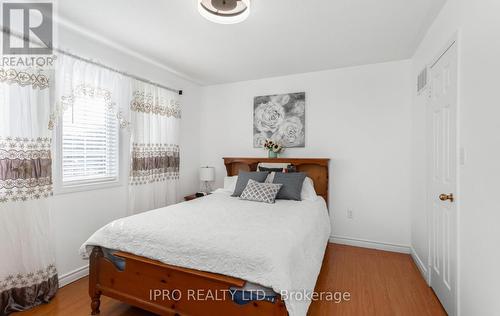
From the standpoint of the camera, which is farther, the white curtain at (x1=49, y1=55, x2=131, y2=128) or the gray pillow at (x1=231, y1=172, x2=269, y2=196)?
the gray pillow at (x1=231, y1=172, x2=269, y2=196)

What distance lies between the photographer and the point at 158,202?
11.2ft

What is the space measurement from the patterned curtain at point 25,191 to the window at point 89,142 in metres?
0.28

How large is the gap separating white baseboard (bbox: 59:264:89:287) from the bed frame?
67 cm

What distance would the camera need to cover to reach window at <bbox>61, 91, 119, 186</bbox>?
97.7 inches

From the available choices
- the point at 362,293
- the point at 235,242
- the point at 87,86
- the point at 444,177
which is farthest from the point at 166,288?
the point at 444,177

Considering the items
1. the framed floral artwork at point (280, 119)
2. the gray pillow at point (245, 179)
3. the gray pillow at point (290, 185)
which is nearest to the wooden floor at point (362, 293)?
the gray pillow at point (290, 185)

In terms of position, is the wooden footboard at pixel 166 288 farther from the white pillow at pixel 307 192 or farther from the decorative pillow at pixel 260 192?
the white pillow at pixel 307 192

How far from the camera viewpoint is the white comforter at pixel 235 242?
1527mm

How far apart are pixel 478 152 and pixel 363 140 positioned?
1.96 m

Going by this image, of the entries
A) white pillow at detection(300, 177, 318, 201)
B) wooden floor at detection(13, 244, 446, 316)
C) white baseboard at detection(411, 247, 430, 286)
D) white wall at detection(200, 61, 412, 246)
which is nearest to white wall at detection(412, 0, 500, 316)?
wooden floor at detection(13, 244, 446, 316)

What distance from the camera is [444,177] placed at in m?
2.05

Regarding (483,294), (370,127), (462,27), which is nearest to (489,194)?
(483,294)

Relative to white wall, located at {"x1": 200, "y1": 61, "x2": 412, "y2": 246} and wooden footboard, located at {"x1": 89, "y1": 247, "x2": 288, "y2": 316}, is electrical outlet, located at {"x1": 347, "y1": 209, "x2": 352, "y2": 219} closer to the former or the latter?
white wall, located at {"x1": 200, "y1": 61, "x2": 412, "y2": 246}

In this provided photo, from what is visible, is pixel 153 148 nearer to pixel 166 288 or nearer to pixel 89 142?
pixel 89 142
